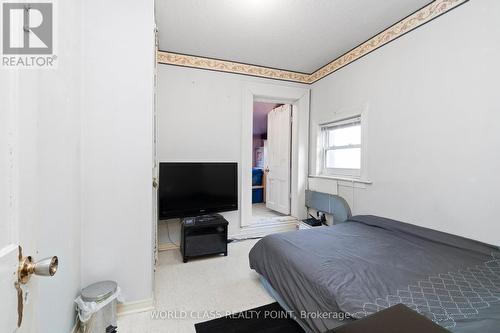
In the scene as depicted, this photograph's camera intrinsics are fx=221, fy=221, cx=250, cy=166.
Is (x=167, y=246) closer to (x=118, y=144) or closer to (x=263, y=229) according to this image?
(x=263, y=229)

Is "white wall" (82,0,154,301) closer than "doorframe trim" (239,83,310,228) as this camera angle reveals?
Yes

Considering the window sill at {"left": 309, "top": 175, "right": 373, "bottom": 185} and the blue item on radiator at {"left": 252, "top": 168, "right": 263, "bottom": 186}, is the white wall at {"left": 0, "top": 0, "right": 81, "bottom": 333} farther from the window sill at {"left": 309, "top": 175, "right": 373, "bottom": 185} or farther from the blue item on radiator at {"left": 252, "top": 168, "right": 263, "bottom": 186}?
the blue item on radiator at {"left": 252, "top": 168, "right": 263, "bottom": 186}

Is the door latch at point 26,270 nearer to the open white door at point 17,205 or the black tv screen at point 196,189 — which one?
the open white door at point 17,205

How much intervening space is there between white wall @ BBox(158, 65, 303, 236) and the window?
1.44 metres

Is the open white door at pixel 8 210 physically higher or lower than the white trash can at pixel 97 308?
higher

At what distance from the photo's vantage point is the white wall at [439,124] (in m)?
1.78

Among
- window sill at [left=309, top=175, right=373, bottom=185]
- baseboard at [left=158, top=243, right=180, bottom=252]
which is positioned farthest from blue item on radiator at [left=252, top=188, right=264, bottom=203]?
baseboard at [left=158, top=243, right=180, bottom=252]

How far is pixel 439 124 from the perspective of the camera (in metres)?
2.08

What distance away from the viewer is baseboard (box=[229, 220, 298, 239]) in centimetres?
358

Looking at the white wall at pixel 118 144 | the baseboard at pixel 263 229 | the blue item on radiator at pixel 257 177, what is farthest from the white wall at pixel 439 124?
the blue item on radiator at pixel 257 177

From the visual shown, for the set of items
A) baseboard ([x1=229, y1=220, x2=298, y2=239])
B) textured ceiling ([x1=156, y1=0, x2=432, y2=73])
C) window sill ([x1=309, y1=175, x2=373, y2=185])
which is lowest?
baseboard ([x1=229, y1=220, x2=298, y2=239])

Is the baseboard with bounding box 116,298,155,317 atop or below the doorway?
below

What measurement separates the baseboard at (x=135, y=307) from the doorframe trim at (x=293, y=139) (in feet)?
5.96

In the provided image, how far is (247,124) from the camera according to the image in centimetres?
354
